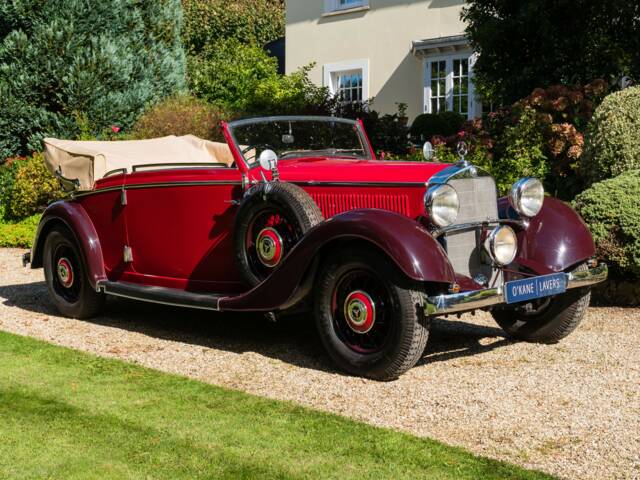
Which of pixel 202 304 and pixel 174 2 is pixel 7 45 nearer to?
pixel 174 2

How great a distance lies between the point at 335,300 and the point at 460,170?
44.3 inches

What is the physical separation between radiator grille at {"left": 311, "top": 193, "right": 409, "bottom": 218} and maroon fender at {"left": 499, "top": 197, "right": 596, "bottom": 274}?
92 cm

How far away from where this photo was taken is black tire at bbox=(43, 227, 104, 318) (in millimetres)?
7113

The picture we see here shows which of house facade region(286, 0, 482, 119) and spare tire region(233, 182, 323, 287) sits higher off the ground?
house facade region(286, 0, 482, 119)

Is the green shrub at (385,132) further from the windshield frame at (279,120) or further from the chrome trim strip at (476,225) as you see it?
the chrome trim strip at (476,225)

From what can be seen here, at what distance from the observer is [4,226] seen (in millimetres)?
13273

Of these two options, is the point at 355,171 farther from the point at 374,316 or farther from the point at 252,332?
the point at 252,332

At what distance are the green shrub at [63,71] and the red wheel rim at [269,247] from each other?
9681 mm

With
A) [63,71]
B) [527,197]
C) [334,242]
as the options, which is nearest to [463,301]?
[334,242]

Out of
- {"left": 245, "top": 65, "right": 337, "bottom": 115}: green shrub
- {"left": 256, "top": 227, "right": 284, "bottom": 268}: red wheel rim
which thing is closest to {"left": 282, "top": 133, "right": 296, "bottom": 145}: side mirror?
{"left": 256, "top": 227, "right": 284, "bottom": 268}: red wheel rim

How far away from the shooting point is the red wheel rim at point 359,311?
508cm

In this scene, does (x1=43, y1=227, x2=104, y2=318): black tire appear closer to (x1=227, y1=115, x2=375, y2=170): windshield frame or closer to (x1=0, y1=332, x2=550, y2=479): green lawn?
(x1=227, y1=115, x2=375, y2=170): windshield frame

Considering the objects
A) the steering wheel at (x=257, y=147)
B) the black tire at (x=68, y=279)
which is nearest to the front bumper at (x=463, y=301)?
the steering wheel at (x=257, y=147)

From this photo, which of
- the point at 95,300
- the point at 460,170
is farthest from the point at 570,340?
the point at 95,300
